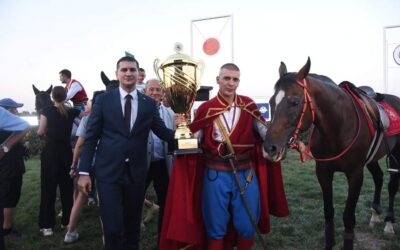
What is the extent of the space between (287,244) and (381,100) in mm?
2460

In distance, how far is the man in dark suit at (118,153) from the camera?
111 inches

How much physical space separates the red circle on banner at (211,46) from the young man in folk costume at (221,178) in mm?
7119

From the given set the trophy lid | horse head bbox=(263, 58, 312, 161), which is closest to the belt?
horse head bbox=(263, 58, 312, 161)

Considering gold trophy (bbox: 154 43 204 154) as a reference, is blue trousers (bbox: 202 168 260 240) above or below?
below

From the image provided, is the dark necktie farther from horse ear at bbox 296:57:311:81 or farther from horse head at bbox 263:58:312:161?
horse ear at bbox 296:57:311:81

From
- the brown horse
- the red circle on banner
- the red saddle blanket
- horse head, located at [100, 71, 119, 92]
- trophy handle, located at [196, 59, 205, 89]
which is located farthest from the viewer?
the red circle on banner

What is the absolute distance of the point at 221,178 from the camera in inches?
115

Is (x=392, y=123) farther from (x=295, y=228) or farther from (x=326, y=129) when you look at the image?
(x=295, y=228)

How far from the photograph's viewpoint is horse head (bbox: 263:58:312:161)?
8.77ft

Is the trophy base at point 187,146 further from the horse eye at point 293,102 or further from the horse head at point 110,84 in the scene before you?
the horse head at point 110,84

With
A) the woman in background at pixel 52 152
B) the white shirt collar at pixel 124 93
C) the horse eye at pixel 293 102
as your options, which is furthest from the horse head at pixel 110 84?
the horse eye at pixel 293 102

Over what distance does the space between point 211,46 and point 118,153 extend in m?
7.62

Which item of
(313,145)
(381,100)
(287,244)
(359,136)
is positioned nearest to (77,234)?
(287,244)

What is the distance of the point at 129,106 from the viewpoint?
9.60 feet
